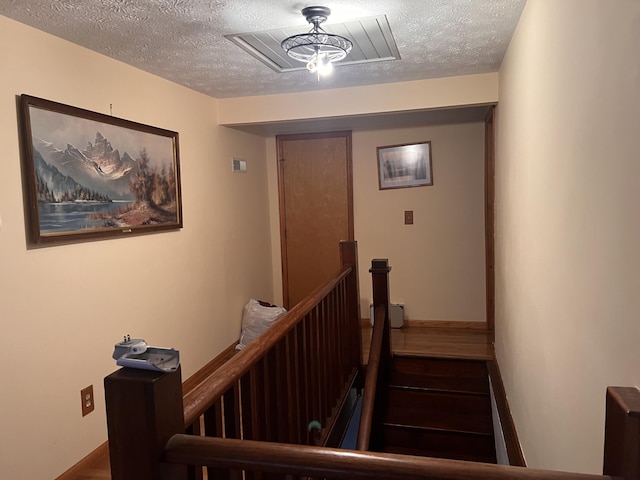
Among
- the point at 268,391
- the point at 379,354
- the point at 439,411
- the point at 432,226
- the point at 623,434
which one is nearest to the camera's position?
the point at 623,434

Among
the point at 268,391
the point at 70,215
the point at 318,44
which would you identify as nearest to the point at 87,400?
the point at 70,215

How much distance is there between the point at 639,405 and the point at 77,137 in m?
2.48

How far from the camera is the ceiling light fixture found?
6.86 feet

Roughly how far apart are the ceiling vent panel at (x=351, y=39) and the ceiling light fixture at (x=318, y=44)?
0.14 feet

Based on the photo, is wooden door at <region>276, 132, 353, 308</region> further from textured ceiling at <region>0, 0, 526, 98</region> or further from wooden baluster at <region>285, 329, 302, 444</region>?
wooden baluster at <region>285, 329, 302, 444</region>

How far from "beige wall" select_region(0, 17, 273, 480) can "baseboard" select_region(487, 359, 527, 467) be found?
208 cm

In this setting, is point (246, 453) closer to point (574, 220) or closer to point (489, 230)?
point (574, 220)

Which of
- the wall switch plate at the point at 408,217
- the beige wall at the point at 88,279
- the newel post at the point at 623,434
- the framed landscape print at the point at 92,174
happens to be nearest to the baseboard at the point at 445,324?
the wall switch plate at the point at 408,217

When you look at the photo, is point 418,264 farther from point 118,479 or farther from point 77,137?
point 118,479

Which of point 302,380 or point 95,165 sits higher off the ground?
point 95,165

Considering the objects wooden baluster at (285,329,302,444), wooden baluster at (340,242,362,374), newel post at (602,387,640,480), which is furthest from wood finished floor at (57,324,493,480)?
newel post at (602,387,640,480)

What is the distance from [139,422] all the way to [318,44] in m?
1.91

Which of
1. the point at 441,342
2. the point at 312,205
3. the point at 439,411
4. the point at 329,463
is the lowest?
the point at 439,411

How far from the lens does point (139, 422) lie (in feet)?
2.88
